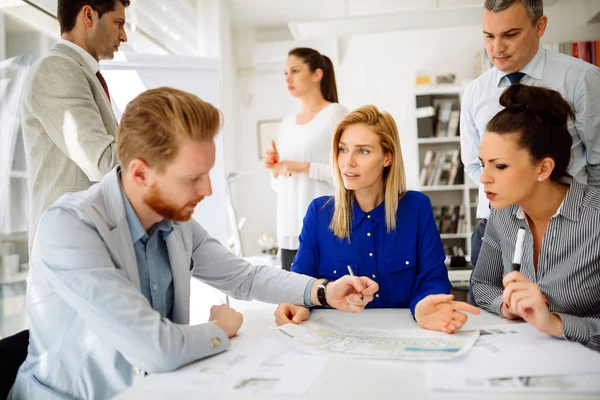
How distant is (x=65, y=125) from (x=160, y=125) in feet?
2.10

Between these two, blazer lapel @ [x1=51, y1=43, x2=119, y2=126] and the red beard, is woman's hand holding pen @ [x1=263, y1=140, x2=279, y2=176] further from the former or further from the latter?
the red beard

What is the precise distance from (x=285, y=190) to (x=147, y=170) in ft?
5.43

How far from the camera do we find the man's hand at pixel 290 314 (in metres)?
1.34

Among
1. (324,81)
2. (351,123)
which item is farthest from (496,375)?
(324,81)

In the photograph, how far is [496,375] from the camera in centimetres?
90

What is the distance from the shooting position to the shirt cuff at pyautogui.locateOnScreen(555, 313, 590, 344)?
1.12 meters

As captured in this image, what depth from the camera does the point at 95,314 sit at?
97 centimetres

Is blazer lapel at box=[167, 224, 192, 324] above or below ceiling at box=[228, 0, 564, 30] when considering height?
below

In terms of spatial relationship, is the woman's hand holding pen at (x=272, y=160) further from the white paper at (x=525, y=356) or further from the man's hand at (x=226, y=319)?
the white paper at (x=525, y=356)

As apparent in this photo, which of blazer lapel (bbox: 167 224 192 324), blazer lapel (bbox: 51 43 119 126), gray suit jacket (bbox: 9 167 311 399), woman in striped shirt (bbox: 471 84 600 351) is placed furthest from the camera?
blazer lapel (bbox: 51 43 119 126)

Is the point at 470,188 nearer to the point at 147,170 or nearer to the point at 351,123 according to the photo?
the point at 351,123

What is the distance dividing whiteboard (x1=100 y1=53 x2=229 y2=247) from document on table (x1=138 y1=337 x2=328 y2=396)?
2337 millimetres

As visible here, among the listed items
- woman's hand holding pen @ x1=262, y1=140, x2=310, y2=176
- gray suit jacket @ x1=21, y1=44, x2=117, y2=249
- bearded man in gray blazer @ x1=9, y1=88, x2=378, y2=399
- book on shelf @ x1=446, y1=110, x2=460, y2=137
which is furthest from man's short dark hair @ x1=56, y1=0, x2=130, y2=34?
book on shelf @ x1=446, y1=110, x2=460, y2=137

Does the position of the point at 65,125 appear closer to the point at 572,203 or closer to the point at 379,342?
the point at 379,342
